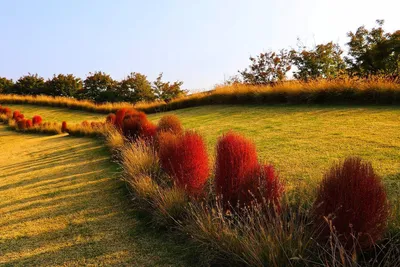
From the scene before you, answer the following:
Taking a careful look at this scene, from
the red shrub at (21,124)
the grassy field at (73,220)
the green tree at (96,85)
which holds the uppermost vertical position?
the green tree at (96,85)

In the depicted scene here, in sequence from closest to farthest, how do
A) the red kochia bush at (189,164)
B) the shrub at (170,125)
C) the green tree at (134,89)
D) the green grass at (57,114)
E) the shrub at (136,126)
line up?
the red kochia bush at (189,164), the shrub at (170,125), the shrub at (136,126), the green grass at (57,114), the green tree at (134,89)

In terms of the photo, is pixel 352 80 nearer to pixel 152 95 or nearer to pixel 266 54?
pixel 266 54

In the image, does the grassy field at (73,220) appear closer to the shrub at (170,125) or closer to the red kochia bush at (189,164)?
the red kochia bush at (189,164)

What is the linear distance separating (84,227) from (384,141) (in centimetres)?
447

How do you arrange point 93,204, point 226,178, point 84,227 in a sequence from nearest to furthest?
point 226,178
point 84,227
point 93,204

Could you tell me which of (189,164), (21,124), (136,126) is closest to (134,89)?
(21,124)

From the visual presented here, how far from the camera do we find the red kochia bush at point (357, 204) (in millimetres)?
2098

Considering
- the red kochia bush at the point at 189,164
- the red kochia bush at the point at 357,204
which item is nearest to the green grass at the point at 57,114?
the red kochia bush at the point at 189,164

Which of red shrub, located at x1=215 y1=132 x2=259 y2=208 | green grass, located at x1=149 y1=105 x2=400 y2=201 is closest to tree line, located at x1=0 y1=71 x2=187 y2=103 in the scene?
green grass, located at x1=149 y1=105 x2=400 y2=201

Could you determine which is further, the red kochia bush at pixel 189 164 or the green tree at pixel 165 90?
the green tree at pixel 165 90

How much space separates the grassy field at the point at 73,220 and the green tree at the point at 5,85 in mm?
25265

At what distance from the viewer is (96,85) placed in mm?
27031

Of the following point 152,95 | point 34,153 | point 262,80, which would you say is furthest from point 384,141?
point 152,95

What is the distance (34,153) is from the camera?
27.5 ft
